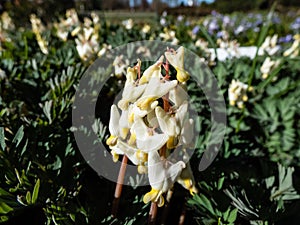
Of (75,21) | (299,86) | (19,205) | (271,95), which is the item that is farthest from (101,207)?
(75,21)

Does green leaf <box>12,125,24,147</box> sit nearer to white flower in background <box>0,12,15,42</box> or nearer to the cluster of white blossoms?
the cluster of white blossoms

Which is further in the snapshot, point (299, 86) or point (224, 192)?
point (299, 86)

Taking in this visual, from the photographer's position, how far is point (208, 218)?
87 cm

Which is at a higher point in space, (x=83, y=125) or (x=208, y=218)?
(x=83, y=125)

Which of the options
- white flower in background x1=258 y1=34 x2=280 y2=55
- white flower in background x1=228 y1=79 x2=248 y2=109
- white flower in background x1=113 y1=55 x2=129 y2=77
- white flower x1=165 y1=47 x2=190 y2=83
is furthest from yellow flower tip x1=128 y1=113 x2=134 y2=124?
white flower in background x1=258 y1=34 x2=280 y2=55

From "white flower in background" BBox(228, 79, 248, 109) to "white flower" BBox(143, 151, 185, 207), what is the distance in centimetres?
100

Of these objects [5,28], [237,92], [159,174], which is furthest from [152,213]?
[5,28]

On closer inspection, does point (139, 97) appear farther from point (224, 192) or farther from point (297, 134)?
point (297, 134)

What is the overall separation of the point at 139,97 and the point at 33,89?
81 cm

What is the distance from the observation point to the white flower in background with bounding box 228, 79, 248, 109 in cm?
166

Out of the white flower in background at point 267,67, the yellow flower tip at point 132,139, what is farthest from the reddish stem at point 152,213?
the white flower in background at point 267,67

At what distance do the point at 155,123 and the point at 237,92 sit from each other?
102cm

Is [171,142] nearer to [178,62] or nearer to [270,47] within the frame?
[178,62]

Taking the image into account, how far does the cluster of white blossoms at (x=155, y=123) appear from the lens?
0.69m
